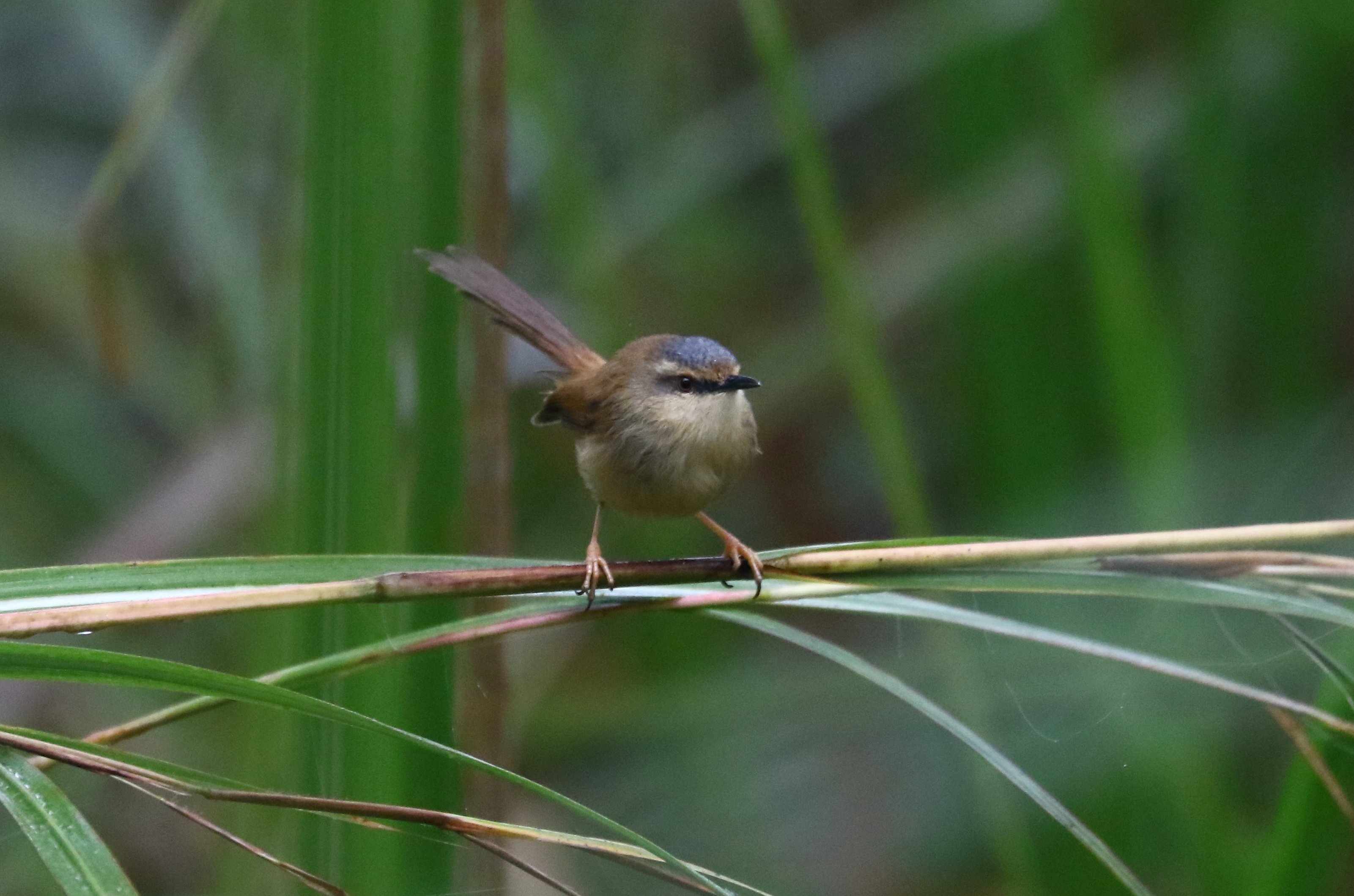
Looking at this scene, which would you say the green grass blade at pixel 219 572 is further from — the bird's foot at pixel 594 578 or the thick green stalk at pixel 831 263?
the thick green stalk at pixel 831 263

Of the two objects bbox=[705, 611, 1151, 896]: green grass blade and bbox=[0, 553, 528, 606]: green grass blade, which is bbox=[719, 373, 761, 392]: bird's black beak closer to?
bbox=[705, 611, 1151, 896]: green grass blade

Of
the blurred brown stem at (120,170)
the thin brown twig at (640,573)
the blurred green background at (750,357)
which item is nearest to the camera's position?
the thin brown twig at (640,573)

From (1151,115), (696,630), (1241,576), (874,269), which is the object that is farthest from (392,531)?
(1151,115)

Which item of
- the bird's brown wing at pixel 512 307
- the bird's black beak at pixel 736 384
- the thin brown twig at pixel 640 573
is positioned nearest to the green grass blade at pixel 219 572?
the thin brown twig at pixel 640 573

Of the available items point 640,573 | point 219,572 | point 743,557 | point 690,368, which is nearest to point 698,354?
point 690,368

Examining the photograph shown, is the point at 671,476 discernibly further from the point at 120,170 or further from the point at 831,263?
the point at 120,170

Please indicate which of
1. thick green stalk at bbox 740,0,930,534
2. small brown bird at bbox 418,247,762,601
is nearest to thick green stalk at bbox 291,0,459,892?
small brown bird at bbox 418,247,762,601

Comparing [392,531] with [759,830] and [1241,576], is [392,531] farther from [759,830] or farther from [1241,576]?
[759,830]
